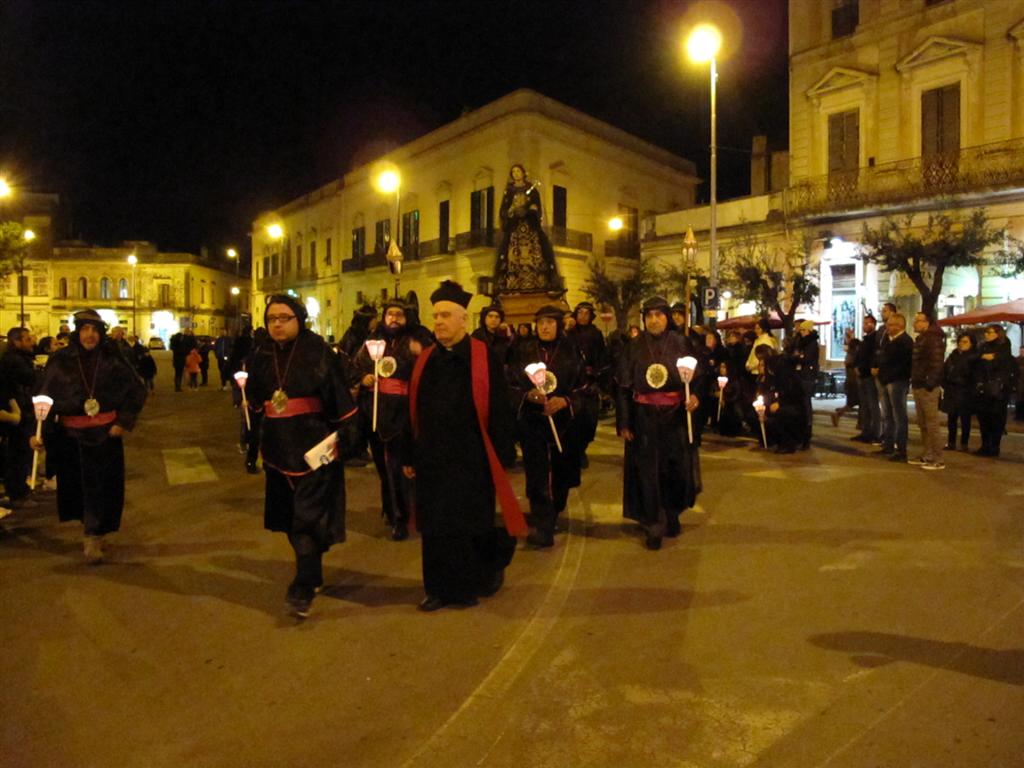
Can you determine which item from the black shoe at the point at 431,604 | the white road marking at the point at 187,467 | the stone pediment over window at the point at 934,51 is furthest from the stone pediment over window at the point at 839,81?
the black shoe at the point at 431,604

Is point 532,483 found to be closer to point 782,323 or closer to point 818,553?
point 818,553

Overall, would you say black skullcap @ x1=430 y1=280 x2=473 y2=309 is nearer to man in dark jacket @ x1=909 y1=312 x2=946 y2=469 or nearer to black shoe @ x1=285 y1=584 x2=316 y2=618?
black shoe @ x1=285 y1=584 x2=316 y2=618

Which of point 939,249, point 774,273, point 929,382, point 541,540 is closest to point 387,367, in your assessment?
point 541,540

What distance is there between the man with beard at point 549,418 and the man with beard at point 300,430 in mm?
1945

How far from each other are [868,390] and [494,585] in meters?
8.86

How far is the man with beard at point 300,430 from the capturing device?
509 cm

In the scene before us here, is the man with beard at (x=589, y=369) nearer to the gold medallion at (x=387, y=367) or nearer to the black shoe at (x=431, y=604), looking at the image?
the gold medallion at (x=387, y=367)

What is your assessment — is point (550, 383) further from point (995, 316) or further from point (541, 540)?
point (995, 316)

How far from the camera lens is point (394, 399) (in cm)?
718

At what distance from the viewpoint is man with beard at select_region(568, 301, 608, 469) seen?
23.4 feet

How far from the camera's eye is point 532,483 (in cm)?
674

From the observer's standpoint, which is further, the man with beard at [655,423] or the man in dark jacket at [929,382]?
the man in dark jacket at [929,382]

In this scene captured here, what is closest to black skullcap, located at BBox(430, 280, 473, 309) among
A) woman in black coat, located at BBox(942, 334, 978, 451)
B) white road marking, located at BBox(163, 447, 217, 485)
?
white road marking, located at BBox(163, 447, 217, 485)

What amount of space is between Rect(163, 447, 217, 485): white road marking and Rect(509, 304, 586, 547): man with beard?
16.5 ft
